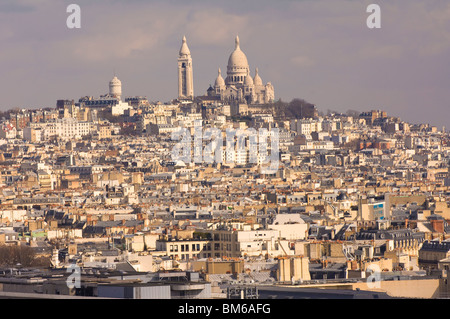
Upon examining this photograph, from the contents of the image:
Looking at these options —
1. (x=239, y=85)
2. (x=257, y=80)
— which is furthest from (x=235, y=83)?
(x=257, y=80)

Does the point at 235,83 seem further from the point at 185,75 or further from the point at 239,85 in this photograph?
the point at 185,75

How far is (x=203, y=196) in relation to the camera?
228 ft

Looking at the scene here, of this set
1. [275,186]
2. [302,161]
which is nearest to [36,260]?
[275,186]

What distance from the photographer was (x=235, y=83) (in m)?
150

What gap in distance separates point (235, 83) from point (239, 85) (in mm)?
386

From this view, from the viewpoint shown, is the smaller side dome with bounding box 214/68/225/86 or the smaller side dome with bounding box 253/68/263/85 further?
the smaller side dome with bounding box 253/68/263/85

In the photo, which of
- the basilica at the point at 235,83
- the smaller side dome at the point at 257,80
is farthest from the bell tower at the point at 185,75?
the smaller side dome at the point at 257,80

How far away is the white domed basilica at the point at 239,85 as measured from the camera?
148 meters

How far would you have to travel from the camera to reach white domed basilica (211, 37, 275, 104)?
14775 centimetres

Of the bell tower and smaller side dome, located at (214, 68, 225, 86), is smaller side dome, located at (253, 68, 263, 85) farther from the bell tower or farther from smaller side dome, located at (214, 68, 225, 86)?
the bell tower

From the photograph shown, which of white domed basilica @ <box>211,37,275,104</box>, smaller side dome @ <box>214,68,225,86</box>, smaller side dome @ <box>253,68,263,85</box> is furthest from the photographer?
smaller side dome @ <box>253,68,263,85</box>

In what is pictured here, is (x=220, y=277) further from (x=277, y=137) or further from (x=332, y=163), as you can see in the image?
(x=277, y=137)

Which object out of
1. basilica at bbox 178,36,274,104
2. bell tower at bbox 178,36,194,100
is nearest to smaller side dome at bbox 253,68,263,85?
basilica at bbox 178,36,274,104
